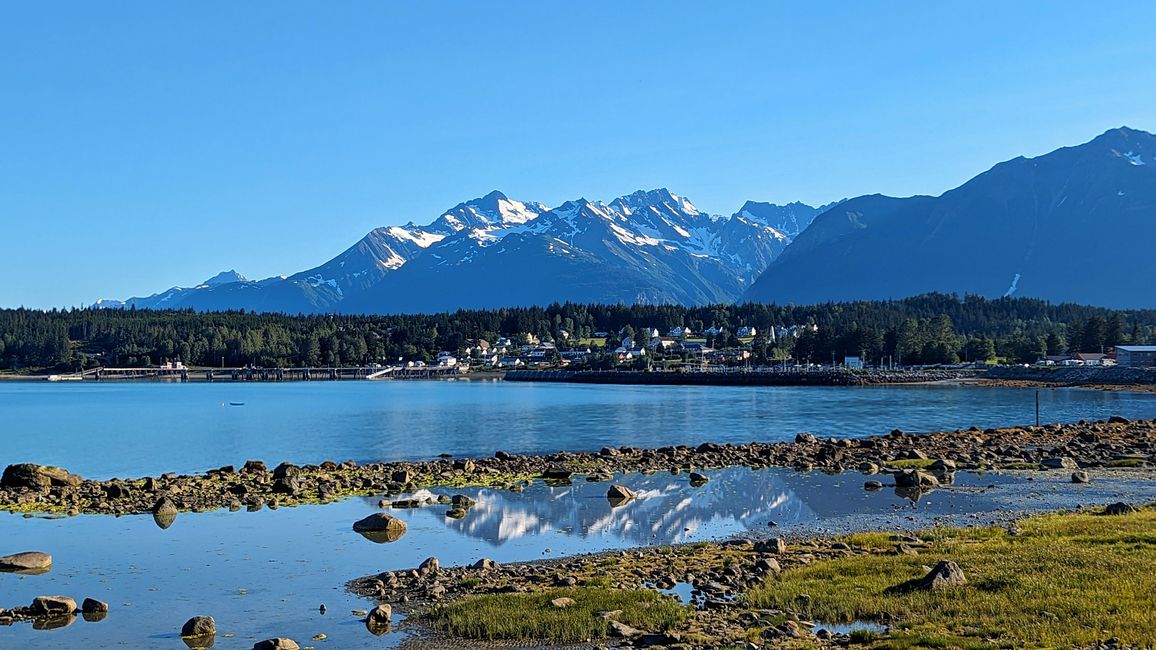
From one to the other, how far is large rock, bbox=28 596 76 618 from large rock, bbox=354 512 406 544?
9.41m

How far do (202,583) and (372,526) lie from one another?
691 centimetres

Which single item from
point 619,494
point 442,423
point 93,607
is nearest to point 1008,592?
point 93,607

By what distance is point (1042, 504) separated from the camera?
1256 inches

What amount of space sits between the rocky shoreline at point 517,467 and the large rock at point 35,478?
0.04 m

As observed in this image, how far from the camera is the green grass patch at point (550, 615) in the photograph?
17.4 m

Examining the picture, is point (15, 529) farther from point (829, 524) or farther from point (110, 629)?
point (829, 524)

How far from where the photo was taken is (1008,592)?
57.6 ft

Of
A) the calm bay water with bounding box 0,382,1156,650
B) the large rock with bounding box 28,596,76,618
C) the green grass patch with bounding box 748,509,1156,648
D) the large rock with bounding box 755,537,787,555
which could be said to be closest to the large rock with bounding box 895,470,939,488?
the calm bay water with bounding box 0,382,1156,650

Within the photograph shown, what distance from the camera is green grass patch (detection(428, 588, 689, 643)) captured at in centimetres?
1742

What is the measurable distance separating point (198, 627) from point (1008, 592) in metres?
14.6

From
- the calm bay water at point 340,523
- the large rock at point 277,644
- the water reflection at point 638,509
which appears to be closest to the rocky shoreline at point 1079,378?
the calm bay water at point 340,523

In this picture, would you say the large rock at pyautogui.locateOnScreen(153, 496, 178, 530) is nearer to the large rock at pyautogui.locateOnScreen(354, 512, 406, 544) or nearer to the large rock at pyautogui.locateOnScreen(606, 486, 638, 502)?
the large rock at pyautogui.locateOnScreen(354, 512, 406, 544)

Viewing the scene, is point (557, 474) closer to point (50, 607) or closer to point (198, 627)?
point (50, 607)

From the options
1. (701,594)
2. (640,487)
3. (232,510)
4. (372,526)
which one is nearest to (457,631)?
(701,594)
